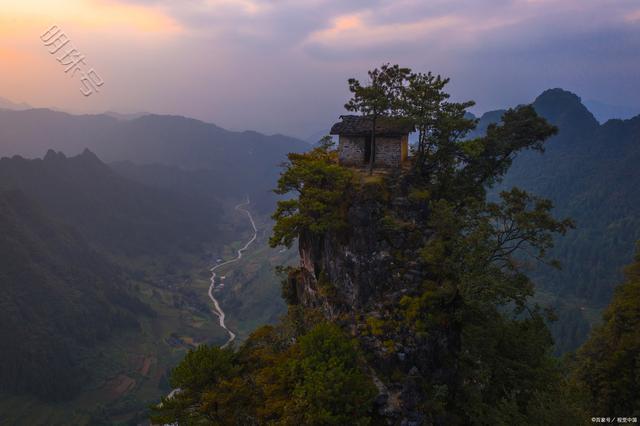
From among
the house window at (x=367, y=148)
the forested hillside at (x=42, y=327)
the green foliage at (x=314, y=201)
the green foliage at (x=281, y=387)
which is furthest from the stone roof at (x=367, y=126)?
the forested hillside at (x=42, y=327)

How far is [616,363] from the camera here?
46.6m


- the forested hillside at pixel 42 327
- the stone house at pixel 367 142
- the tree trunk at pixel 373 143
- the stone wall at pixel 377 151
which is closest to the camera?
the tree trunk at pixel 373 143

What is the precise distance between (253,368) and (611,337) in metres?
43.2

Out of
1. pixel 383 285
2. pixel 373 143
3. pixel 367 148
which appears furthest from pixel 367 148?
pixel 383 285

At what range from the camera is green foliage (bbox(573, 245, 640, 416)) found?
44656mm

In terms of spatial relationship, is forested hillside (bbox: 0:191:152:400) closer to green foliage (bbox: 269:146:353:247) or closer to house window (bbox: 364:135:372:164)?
green foliage (bbox: 269:146:353:247)

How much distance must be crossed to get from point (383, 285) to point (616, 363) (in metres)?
29.9

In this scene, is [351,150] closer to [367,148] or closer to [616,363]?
[367,148]

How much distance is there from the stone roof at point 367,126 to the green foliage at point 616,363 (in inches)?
1361

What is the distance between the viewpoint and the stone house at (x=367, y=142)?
49.5 meters

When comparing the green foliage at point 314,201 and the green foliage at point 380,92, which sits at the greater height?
the green foliage at point 380,92

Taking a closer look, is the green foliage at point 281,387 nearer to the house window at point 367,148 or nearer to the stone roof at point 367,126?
the house window at point 367,148

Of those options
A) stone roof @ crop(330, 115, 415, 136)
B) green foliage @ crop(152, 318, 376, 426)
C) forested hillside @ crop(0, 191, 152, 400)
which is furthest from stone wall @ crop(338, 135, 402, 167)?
forested hillside @ crop(0, 191, 152, 400)

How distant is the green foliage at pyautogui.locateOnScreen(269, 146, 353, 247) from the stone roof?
602 cm
